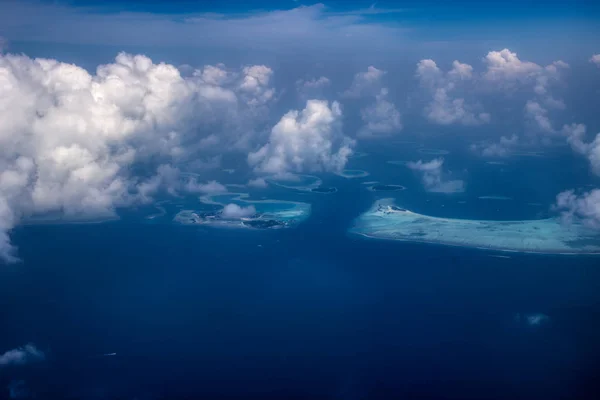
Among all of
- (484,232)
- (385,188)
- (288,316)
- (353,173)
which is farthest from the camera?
(353,173)

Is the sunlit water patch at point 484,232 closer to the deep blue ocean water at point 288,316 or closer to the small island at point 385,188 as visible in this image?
the deep blue ocean water at point 288,316

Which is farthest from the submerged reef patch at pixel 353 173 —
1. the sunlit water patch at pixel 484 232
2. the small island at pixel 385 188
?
the sunlit water patch at pixel 484 232

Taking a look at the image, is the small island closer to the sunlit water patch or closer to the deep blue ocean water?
the sunlit water patch

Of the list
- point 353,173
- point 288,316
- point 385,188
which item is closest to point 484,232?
point 385,188

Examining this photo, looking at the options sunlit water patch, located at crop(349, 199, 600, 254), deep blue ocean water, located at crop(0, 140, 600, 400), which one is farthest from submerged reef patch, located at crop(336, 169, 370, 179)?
deep blue ocean water, located at crop(0, 140, 600, 400)

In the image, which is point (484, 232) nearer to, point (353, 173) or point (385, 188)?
point (385, 188)

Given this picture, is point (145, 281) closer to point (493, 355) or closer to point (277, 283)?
point (277, 283)
